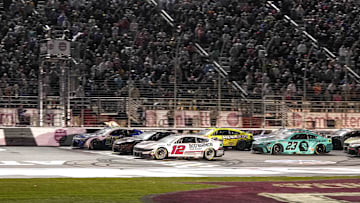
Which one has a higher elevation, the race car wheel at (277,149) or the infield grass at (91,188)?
the race car wheel at (277,149)

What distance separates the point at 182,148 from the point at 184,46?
14963 mm

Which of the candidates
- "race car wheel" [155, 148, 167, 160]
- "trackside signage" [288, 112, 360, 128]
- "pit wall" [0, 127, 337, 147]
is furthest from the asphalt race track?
"trackside signage" [288, 112, 360, 128]

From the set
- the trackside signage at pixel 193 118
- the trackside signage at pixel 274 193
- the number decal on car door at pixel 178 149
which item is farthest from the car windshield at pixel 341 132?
the trackside signage at pixel 274 193

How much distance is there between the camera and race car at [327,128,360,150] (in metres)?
32.5

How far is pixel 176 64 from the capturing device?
34125 mm

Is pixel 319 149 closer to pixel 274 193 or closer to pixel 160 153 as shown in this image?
pixel 160 153

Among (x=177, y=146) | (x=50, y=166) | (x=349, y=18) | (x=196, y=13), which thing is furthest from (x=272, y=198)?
(x=349, y=18)

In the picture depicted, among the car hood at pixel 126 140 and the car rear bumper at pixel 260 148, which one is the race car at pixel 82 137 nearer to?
the car hood at pixel 126 140

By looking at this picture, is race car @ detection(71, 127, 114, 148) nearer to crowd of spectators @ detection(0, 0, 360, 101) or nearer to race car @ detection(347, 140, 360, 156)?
crowd of spectators @ detection(0, 0, 360, 101)

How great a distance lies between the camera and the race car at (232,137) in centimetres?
3019

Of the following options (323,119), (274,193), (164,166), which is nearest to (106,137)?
(164,166)

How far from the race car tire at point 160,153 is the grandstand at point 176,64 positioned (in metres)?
8.58

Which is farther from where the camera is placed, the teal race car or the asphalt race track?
the teal race car

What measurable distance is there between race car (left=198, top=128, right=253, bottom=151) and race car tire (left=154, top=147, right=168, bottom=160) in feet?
23.0
